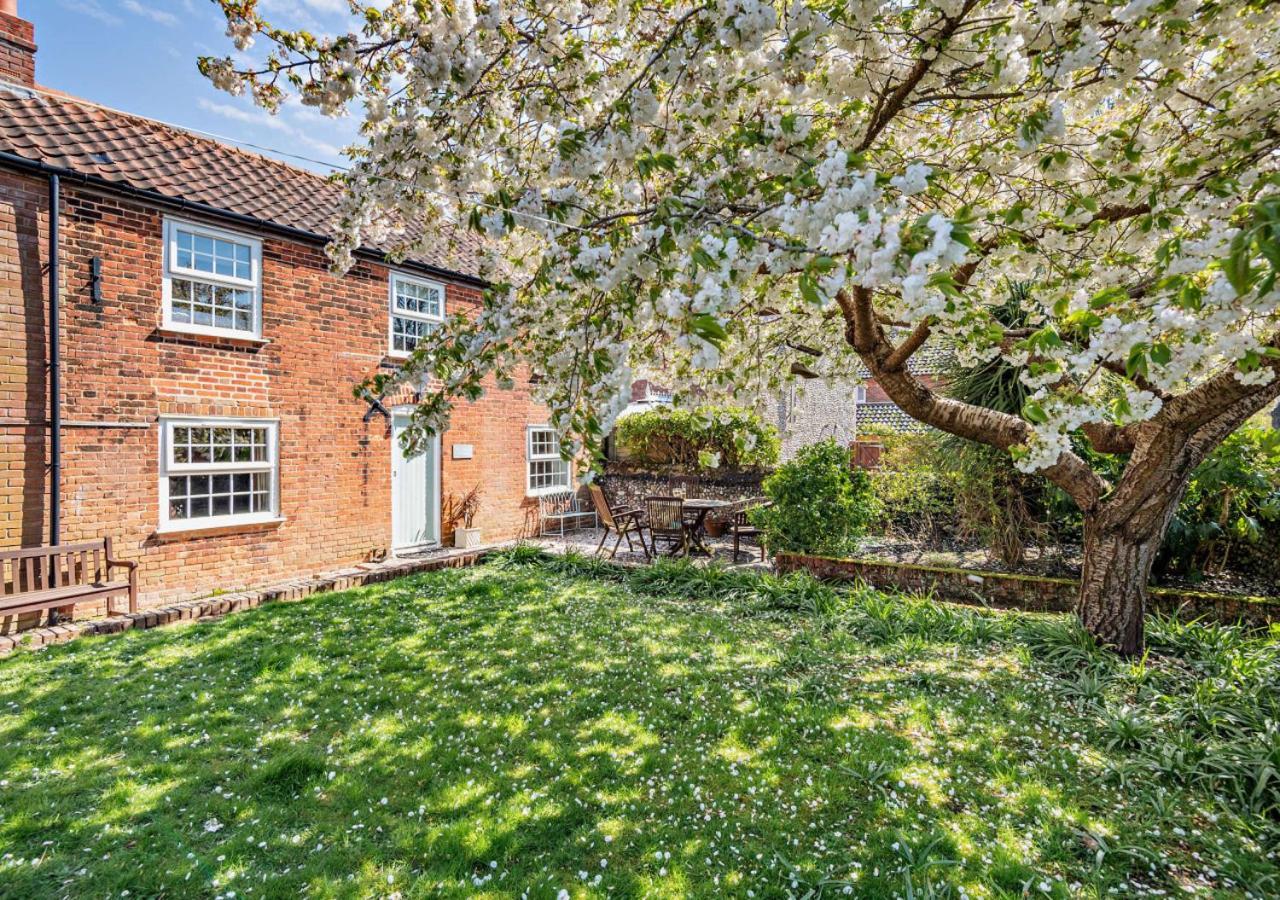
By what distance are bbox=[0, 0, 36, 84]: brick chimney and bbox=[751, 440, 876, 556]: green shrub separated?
1042 centimetres

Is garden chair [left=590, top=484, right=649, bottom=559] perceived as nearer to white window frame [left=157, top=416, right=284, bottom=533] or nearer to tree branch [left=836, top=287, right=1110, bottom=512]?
white window frame [left=157, top=416, right=284, bottom=533]

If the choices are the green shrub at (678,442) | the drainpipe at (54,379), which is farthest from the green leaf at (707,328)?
the green shrub at (678,442)

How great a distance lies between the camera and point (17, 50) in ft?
22.6

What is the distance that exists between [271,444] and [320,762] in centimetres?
619

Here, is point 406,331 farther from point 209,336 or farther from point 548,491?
point 548,491

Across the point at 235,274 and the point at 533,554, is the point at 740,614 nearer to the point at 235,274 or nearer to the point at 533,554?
the point at 533,554

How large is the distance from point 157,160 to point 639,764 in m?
9.26

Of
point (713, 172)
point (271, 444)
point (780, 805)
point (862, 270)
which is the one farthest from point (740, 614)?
point (271, 444)

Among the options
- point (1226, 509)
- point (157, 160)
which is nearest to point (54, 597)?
point (157, 160)

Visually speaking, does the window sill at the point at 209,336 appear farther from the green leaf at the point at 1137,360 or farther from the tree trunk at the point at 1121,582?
the tree trunk at the point at 1121,582

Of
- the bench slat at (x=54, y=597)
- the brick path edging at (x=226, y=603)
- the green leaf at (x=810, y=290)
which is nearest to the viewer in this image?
the green leaf at (x=810, y=290)

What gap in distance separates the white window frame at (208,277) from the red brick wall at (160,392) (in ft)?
0.31

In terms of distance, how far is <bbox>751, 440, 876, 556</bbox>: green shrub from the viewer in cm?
777

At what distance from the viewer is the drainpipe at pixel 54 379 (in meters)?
6.35
